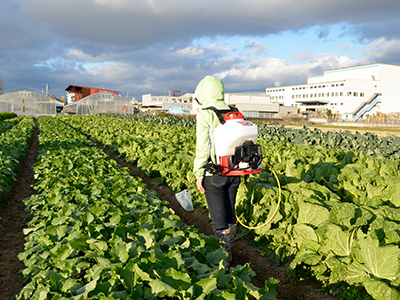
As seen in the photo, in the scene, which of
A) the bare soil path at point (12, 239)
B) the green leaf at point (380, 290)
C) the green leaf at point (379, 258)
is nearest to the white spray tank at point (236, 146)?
the green leaf at point (379, 258)

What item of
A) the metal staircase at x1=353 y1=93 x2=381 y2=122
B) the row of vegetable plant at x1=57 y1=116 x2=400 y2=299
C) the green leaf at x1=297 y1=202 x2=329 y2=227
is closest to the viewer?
the row of vegetable plant at x1=57 y1=116 x2=400 y2=299

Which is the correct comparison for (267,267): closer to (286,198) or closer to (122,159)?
(286,198)

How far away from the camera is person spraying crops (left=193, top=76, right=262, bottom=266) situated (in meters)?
3.06

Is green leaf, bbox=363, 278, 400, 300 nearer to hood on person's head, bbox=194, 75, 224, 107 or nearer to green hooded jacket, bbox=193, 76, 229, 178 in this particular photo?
green hooded jacket, bbox=193, 76, 229, 178

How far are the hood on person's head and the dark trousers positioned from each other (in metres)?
0.93

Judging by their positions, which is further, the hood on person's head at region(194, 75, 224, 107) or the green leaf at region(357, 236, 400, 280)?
the hood on person's head at region(194, 75, 224, 107)

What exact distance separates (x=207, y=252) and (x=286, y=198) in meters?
1.99

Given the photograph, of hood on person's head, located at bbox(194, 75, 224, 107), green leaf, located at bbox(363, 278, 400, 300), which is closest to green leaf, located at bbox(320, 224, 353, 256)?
green leaf, located at bbox(363, 278, 400, 300)

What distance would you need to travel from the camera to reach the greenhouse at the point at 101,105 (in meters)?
46.1

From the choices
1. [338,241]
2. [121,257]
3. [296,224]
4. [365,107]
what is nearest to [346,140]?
[296,224]

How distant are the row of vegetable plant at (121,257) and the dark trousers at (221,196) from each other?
1.47ft

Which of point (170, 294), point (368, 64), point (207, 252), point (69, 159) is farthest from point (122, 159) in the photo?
point (368, 64)

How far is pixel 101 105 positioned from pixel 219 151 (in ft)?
154

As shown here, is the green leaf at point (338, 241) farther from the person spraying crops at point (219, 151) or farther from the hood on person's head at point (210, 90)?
the hood on person's head at point (210, 90)
